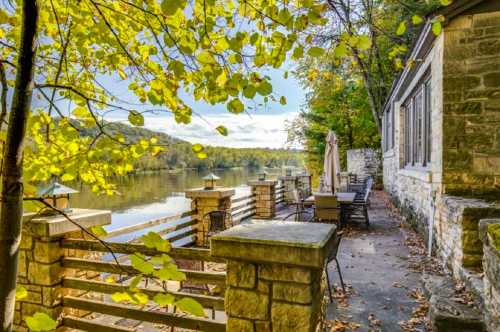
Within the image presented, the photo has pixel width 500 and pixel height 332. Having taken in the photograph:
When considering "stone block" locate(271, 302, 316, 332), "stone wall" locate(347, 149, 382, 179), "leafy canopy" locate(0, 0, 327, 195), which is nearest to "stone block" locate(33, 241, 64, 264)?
"leafy canopy" locate(0, 0, 327, 195)

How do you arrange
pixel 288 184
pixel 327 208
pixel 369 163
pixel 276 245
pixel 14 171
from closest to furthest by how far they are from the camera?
pixel 14 171 → pixel 276 245 → pixel 327 208 → pixel 288 184 → pixel 369 163

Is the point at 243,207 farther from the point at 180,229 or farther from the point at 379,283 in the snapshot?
the point at 379,283

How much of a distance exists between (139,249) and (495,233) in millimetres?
2723

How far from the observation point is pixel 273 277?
1.88 metres

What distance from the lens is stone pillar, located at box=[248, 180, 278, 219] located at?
9.72 meters

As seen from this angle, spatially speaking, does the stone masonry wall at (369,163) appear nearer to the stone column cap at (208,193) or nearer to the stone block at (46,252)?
the stone column cap at (208,193)

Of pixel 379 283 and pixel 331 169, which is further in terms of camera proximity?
pixel 331 169

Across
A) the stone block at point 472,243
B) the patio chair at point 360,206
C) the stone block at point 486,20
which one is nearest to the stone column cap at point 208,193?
the patio chair at point 360,206

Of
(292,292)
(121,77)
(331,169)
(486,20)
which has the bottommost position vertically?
(292,292)

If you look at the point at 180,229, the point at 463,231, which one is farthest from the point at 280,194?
the point at 463,231

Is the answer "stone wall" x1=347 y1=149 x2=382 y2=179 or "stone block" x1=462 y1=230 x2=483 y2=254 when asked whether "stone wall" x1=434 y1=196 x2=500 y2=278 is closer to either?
"stone block" x1=462 y1=230 x2=483 y2=254

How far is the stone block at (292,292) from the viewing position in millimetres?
1827

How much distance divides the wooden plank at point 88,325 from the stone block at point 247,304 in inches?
53.7

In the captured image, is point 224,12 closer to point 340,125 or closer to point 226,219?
point 226,219
